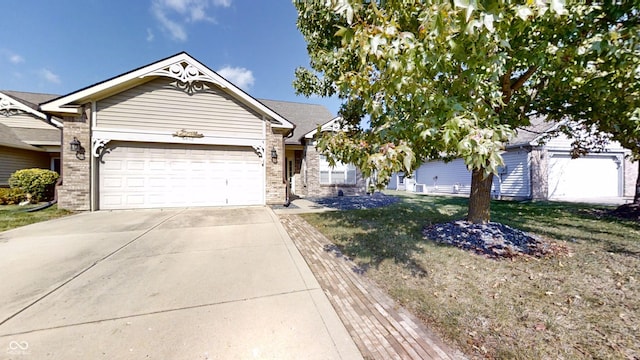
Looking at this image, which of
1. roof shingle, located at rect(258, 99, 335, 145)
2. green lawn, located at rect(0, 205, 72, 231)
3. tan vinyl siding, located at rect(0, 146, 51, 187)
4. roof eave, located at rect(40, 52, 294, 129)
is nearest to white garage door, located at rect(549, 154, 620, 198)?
roof shingle, located at rect(258, 99, 335, 145)

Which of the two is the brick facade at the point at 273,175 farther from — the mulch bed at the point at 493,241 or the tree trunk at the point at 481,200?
the tree trunk at the point at 481,200

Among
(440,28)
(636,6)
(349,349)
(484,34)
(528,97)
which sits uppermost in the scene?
(636,6)

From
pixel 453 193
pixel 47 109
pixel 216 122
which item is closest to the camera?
pixel 47 109

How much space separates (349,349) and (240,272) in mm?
2120

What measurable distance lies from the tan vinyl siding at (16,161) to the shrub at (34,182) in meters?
2.42

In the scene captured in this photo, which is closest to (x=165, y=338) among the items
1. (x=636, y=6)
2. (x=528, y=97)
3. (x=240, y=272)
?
(x=240, y=272)

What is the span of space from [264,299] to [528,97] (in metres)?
6.45

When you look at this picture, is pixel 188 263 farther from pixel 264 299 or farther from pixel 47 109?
pixel 47 109

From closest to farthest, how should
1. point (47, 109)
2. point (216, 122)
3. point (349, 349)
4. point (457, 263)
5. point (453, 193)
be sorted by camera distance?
point (349, 349), point (457, 263), point (47, 109), point (216, 122), point (453, 193)

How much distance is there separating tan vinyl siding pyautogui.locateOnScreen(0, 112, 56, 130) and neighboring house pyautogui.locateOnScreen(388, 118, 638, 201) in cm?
2596

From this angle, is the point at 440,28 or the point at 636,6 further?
the point at 636,6

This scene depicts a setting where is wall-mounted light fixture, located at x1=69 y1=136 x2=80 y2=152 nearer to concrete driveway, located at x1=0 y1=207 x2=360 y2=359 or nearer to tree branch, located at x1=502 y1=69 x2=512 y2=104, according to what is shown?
concrete driveway, located at x1=0 y1=207 x2=360 y2=359

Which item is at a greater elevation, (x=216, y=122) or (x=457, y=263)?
(x=216, y=122)

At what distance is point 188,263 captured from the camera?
3.90 metres
